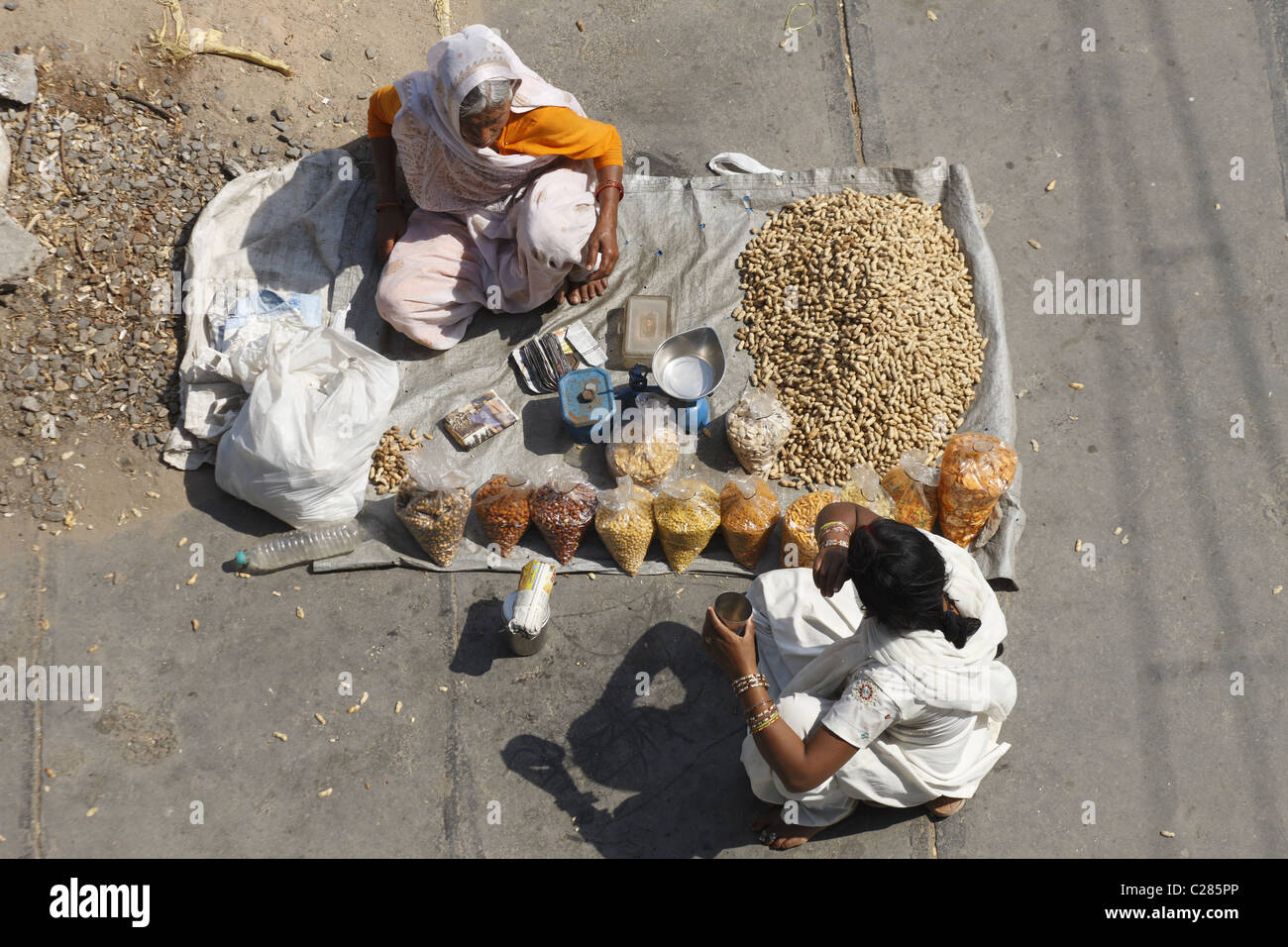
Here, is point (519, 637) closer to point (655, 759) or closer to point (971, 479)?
point (655, 759)

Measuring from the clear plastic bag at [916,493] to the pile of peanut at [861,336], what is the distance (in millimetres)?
170

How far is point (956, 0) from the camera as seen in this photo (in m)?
4.63

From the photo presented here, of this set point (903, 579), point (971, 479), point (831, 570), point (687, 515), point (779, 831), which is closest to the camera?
point (903, 579)

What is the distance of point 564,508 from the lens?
3381 millimetres

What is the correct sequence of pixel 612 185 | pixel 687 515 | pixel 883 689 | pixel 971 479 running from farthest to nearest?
pixel 612 185, pixel 687 515, pixel 971 479, pixel 883 689

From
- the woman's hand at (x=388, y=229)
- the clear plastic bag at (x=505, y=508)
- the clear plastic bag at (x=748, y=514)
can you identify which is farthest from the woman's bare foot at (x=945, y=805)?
the woman's hand at (x=388, y=229)

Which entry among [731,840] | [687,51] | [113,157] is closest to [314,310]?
[113,157]

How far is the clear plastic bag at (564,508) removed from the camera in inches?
133

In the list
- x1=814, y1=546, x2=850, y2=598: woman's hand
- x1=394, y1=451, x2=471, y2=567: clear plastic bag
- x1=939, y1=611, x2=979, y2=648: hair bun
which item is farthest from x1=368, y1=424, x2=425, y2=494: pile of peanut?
x1=939, y1=611, x2=979, y2=648: hair bun

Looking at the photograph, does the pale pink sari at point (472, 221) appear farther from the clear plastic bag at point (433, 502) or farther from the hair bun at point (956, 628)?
the hair bun at point (956, 628)

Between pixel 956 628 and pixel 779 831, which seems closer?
pixel 956 628

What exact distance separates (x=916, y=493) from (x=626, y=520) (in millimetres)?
1059

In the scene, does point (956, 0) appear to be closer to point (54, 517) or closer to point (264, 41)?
point (264, 41)

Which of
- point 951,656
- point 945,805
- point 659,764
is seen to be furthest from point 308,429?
point 945,805
